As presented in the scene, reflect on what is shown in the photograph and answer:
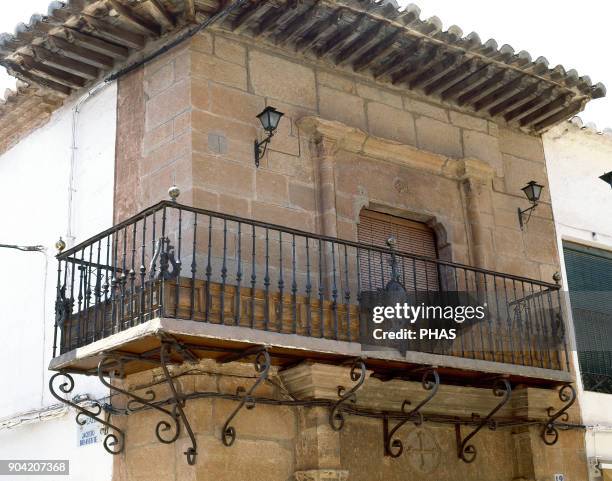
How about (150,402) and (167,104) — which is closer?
(150,402)

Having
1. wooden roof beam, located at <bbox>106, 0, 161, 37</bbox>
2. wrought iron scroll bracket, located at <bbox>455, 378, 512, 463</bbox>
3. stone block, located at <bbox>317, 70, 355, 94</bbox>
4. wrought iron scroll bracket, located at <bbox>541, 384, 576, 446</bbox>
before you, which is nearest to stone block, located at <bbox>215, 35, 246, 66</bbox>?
wooden roof beam, located at <bbox>106, 0, 161, 37</bbox>

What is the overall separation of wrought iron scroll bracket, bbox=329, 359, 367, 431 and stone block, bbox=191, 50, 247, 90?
2.56m

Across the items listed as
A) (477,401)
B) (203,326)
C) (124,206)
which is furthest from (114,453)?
(477,401)

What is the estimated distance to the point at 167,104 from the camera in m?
7.69

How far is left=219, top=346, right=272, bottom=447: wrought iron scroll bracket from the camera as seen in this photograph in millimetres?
6418

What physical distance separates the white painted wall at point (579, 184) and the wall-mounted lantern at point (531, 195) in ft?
1.72

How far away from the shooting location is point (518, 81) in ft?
29.9

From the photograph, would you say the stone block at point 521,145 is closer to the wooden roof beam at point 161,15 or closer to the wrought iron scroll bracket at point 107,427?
the wooden roof beam at point 161,15

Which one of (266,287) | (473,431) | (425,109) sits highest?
(425,109)

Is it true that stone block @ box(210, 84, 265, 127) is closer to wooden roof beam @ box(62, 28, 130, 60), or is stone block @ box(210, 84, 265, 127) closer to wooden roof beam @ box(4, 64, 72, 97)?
wooden roof beam @ box(62, 28, 130, 60)

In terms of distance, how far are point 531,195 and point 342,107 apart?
2.22 meters

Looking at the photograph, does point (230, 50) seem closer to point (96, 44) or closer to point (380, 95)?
point (96, 44)

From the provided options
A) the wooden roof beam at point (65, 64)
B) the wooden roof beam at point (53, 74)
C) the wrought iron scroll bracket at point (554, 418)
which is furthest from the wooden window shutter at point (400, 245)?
the wooden roof beam at point (53, 74)

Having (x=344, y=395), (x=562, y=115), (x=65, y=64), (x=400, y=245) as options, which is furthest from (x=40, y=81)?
(x=562, y=115)
